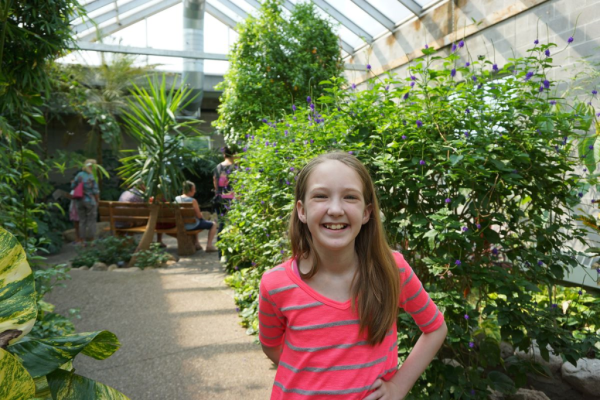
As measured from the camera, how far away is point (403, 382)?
1292 mm

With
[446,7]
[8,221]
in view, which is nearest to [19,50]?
[8,221]

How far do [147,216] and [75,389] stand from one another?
7.46m

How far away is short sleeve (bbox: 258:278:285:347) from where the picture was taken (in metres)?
1.31

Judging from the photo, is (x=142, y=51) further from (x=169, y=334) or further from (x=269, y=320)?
(x=269, y=320)

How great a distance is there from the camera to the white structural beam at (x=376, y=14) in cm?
938

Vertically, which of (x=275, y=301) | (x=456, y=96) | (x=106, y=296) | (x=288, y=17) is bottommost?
(x=106, y=296)

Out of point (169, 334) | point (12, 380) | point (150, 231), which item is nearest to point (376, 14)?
point (150, 231)

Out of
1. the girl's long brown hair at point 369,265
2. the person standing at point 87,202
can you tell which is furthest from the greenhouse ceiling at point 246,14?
the girl's long brown hair at point 369,265

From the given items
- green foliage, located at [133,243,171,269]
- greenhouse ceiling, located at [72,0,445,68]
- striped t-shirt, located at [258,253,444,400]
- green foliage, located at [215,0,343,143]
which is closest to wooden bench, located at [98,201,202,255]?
green foliage, located at [133,243,171,269]

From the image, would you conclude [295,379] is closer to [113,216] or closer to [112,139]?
[113,216]

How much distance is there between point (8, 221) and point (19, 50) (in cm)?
96

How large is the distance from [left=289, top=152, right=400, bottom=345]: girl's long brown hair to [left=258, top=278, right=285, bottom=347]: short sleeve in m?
0.11

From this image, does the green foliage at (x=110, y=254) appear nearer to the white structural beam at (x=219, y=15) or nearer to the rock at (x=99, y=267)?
the rock at (x=99, y=267)

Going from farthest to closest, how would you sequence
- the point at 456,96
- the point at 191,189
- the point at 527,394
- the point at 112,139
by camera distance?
the point at 112,139 < the point at 191,189 < the point at 527,394 < the point at 456,96
